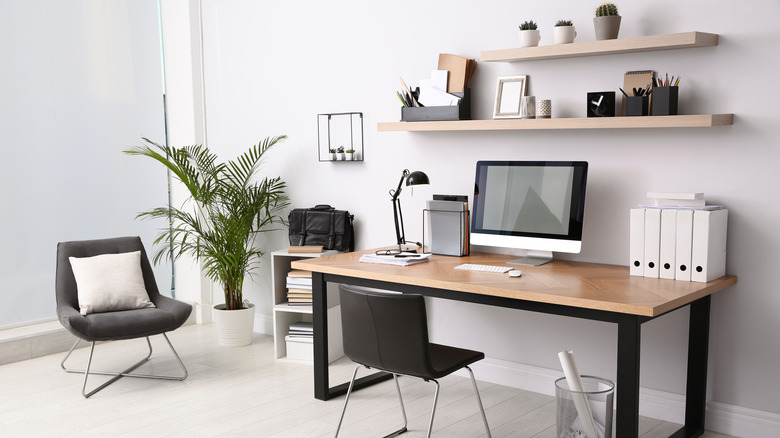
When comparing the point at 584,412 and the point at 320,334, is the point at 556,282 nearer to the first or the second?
the point at 584,412

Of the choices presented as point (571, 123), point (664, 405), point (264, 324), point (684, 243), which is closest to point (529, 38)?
point (571, 123)

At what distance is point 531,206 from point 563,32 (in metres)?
0.82

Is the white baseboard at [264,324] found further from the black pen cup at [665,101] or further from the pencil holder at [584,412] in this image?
the black pen cup at [665,101]

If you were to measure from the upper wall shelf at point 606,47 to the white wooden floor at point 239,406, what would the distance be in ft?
5.63

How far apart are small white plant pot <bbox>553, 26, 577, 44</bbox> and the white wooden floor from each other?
1784 millimetres

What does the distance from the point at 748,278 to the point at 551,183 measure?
0.94 m

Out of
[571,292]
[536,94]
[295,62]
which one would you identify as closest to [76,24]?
[295,62]

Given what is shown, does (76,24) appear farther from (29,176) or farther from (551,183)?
(551,183)

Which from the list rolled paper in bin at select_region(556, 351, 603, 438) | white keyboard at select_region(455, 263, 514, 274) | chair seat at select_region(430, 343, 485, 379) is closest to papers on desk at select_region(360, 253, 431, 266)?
white keyboard at select_region(455, 263, 514, 274)

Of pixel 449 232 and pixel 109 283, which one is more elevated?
pixel 449 232

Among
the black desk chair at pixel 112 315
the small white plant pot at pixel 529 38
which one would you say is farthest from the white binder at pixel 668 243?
the black desk chair at pixel 112 315

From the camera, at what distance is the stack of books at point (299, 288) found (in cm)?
432

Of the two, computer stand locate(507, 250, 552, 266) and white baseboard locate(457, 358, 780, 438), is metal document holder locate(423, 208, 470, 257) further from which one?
white baseboard locate(457, 358, 780, 438)

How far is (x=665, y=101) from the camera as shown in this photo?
10.3ft
